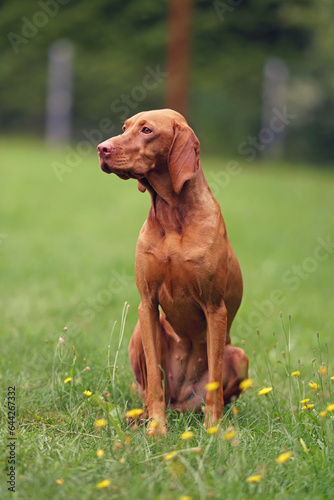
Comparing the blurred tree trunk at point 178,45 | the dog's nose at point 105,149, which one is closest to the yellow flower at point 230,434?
the dog's nose at point 105,149

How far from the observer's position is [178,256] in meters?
3.22

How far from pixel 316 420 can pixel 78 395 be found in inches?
49.4

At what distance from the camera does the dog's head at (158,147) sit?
3.12 metres

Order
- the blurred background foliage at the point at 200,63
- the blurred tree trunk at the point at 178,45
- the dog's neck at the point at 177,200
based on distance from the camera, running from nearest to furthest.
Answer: the dog's neck at the point at 177,200 → the blurred tree trunk at the point at 178,45 → the blurred background foliage at the point at 200,63

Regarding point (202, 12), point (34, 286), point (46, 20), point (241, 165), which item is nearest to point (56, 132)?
point (46, 20)

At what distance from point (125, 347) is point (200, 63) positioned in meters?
22.9

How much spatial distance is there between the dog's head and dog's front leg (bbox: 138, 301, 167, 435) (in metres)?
0.67

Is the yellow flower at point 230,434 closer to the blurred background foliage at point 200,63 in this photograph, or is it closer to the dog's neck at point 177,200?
the dog's neck at point 177,200

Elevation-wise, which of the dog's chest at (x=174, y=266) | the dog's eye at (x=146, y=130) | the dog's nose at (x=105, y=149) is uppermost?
the dog's eye at (x=146, y=130)

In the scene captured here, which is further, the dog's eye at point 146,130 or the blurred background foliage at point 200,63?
the blurred background foliage at point 200,63

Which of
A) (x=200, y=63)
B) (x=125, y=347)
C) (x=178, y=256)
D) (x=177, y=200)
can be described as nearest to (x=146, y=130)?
(x=177, y=200)

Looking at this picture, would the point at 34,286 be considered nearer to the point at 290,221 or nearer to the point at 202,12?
the point at 290,221

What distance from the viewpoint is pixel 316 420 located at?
3.15 metres

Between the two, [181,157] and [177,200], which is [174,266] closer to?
[177,200]
